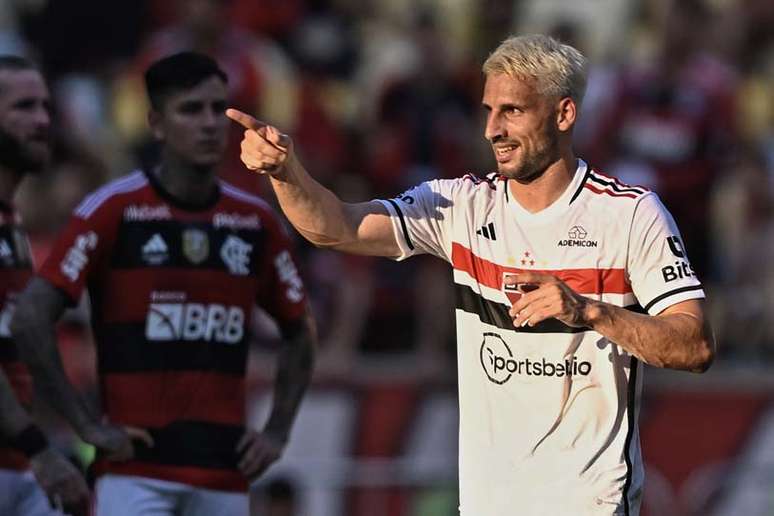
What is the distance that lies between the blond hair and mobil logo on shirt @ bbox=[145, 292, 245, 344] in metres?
2.02

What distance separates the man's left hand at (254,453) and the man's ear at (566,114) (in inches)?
92.3

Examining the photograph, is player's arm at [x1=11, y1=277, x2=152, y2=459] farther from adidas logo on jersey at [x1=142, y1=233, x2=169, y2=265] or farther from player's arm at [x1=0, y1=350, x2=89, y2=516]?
adidas logo on jersey at [x1=142, y1=233, x2=169, y2=265]

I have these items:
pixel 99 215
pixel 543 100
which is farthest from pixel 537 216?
pixel 99 215

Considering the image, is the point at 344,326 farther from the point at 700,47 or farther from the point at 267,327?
the point at 700,47

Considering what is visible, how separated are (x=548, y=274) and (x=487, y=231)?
51 cm

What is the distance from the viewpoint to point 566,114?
22.5 feet

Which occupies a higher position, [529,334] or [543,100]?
[543,100]

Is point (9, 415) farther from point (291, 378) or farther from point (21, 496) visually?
point (291, 378)

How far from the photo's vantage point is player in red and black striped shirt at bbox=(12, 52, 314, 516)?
312 inches

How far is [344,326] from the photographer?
12.4 m

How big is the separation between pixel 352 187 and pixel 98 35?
2701 mm

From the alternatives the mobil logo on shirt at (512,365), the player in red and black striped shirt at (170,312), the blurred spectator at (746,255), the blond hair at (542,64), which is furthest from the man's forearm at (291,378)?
the blurred spectator at (746,255)

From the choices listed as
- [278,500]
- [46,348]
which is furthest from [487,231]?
[278,500]

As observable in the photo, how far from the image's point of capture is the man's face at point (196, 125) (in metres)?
8.17
